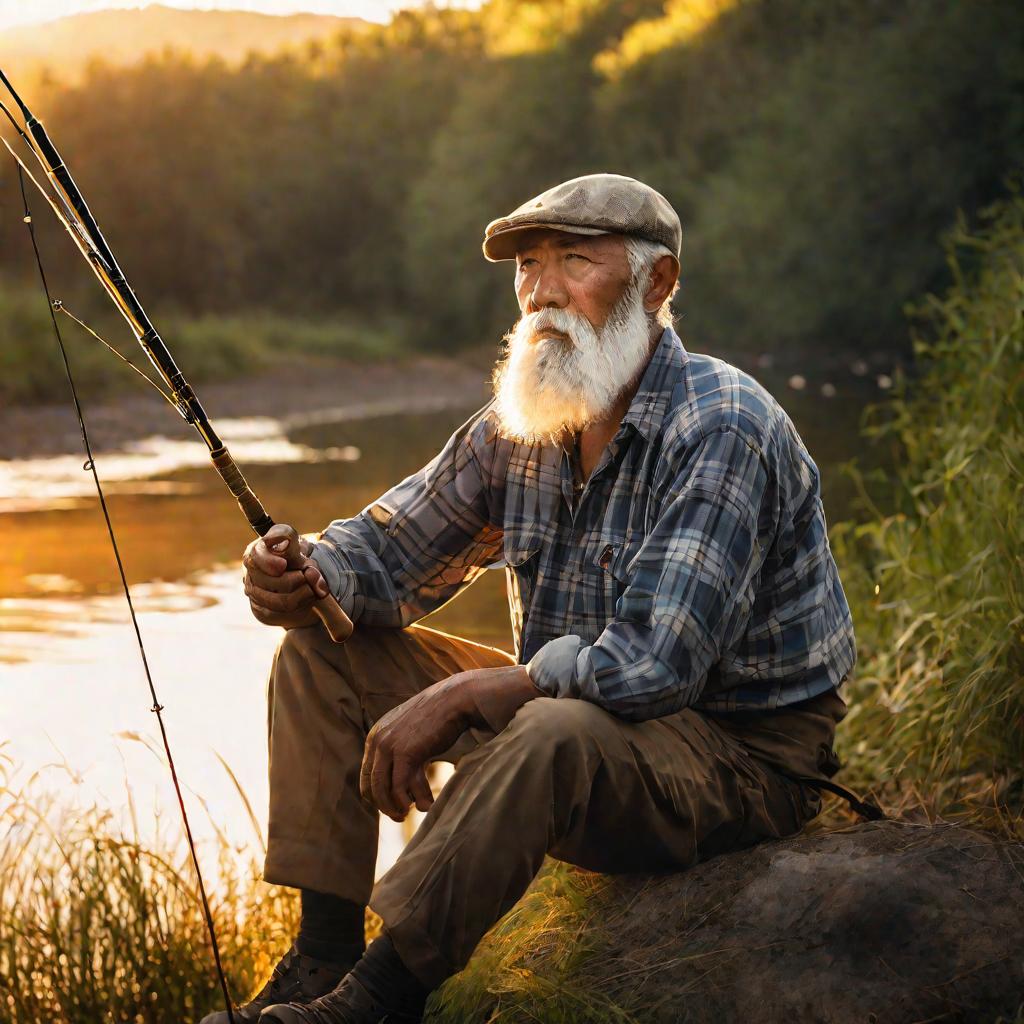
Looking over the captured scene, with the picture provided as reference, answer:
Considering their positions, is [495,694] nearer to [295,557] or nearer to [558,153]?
[295,557]

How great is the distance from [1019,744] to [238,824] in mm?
1941

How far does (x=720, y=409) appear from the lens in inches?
91.3

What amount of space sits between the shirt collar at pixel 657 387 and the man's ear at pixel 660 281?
0.08 m

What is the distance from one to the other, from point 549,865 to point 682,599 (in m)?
0.83

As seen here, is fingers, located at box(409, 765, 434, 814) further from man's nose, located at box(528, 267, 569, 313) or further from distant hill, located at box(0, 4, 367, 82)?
distant hill, located at box(0, 4, 367, 82)

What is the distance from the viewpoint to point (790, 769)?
2.42 m

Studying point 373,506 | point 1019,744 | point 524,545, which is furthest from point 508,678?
point 1019,744

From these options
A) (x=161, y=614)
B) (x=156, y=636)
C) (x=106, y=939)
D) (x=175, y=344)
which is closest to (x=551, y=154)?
(x=175, y=344)

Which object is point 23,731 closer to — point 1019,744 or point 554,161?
point 1019,744

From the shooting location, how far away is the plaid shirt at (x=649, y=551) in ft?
7.14

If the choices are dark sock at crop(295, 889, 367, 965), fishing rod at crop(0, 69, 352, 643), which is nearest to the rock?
dark sock at crop(295, 889, 367, 965)

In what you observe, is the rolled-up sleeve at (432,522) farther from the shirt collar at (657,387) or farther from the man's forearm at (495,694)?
the man's forearm at (495,694)

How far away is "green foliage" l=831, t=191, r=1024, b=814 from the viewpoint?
10.1 ft

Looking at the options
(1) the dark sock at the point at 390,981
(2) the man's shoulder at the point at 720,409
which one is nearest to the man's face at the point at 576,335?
(2) the man's shoulder at the point at 720,409
